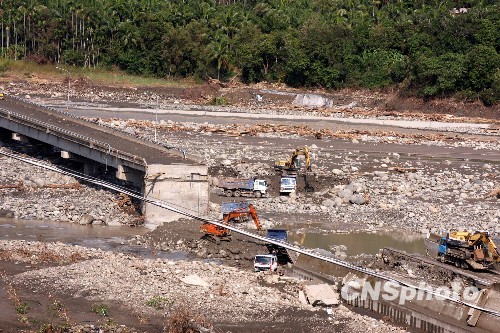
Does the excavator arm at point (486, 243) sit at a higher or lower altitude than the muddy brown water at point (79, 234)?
higher

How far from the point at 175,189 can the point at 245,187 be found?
5656mm

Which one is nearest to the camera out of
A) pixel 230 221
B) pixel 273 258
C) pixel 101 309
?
pixel 101 309

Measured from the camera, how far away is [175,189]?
34.5 metres

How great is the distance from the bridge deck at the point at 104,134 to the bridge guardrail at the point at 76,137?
46 centimetres

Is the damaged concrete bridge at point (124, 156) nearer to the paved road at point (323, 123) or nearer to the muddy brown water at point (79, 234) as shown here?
the muddy brown water at point (79, 234)

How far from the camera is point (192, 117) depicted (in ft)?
218

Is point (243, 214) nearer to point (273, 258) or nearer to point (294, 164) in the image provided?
point (273, 258)

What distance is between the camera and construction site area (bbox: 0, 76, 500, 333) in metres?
23.0

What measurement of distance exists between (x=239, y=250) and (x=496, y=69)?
51.1 meters

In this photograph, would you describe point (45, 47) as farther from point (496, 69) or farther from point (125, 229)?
point (125, 229)

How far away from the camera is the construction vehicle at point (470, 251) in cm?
2702

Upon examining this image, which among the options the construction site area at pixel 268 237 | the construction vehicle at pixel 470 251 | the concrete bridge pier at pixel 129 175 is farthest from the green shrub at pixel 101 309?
the concrete bridge pier at pixel 129 175

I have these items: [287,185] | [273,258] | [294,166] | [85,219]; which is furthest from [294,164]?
[273,258]

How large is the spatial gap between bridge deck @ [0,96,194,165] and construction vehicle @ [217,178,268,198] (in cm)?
245
